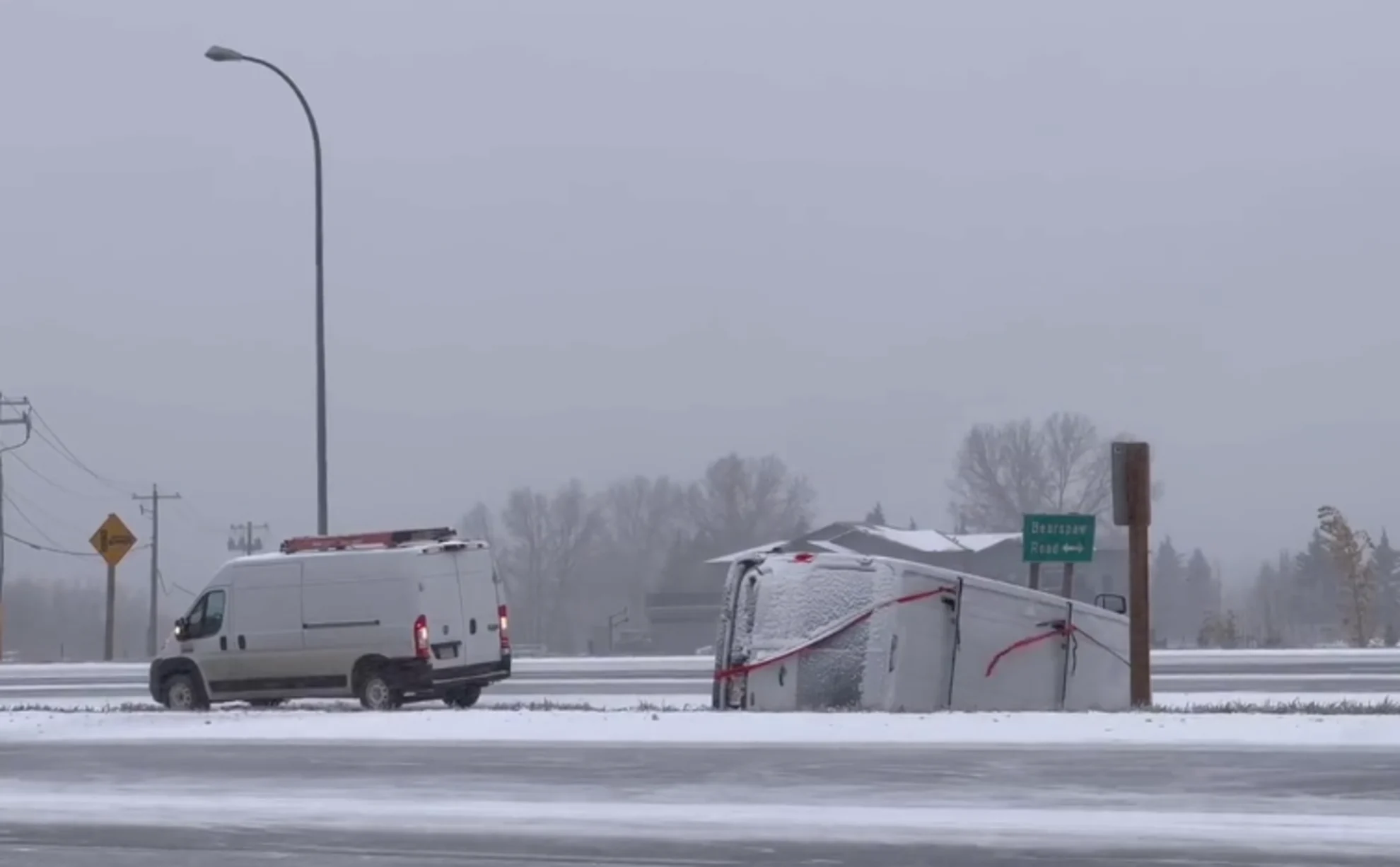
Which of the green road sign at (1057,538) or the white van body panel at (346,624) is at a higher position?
the green road sign at (1057,538)

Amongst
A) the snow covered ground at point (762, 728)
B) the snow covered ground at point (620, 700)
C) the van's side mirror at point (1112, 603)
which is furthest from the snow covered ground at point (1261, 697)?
the snow covered ground at point (762, 728)

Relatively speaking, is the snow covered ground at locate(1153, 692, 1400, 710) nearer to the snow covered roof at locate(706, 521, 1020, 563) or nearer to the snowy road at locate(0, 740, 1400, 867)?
the snowy road at locate(0, 740, 1400, 867)

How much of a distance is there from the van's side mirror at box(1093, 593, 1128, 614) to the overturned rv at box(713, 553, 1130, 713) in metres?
1.97

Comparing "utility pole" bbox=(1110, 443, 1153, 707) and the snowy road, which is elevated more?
"utility pole" bbox=(1110, 443, 1153, 707)

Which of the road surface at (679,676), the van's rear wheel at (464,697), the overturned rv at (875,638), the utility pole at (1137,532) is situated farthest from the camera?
the road surface at (679,676)

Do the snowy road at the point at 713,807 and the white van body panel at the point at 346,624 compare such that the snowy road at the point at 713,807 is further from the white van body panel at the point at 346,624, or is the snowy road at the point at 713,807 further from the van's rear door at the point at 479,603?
the van's rear door at the point at 479,603

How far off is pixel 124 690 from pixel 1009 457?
5511cm

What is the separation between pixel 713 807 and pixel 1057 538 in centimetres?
882

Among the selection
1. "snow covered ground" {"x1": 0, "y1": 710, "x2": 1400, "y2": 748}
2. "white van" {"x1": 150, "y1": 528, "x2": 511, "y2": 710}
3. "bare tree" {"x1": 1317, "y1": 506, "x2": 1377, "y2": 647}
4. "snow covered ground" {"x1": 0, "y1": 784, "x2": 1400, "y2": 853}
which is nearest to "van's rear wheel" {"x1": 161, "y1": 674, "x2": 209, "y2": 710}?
"white van" {"x1": 150, "y1": 528, "x2": 511, "y2": 710}

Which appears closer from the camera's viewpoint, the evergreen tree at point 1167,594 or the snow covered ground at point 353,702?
the snow covered ground at point 353,702

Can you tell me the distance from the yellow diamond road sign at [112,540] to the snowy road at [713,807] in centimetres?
2866

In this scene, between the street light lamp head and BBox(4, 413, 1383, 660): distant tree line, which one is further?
BBox(4, 413, 1383, 660): distant tree line

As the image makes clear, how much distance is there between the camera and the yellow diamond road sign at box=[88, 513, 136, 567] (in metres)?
42.2

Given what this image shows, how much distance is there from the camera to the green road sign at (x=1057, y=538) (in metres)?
19.0
